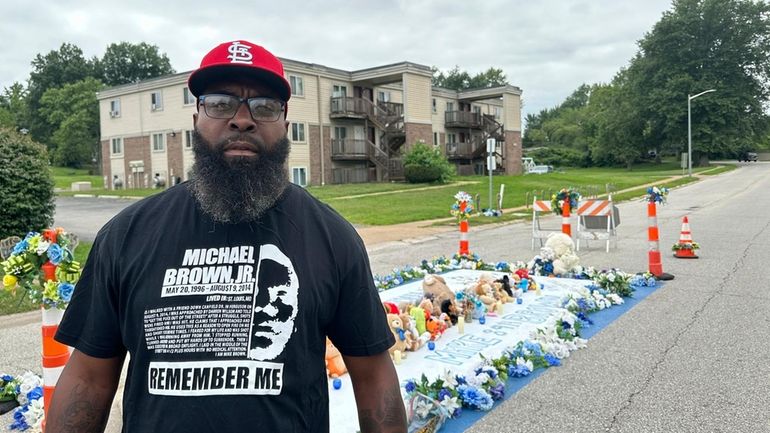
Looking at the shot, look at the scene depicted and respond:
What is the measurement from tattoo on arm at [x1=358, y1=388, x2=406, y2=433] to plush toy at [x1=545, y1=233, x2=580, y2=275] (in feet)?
27.0

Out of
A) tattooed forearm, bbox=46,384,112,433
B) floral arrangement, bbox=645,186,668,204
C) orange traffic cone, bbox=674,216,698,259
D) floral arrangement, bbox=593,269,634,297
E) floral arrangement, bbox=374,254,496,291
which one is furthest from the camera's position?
orange traffic cone, bbox=674,216,698,259

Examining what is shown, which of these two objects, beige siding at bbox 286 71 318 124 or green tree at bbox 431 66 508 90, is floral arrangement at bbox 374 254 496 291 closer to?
beige siding at bbox 286 71 318 124

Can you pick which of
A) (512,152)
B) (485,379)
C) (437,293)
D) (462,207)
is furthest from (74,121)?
(485,379)

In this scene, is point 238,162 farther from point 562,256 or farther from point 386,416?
point 562,256

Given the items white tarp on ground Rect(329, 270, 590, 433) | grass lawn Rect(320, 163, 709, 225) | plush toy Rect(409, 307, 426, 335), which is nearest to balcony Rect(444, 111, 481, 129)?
grass lawn Rect(320, 163, 709, 225)

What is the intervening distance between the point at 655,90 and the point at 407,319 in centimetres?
6579

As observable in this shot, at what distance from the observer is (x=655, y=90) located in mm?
63406

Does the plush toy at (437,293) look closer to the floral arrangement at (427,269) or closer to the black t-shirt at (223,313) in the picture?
the floral arrangement at (427,269)

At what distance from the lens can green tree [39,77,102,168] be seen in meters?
64.4

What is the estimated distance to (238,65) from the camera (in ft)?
6.81

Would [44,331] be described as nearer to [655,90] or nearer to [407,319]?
[407,319]

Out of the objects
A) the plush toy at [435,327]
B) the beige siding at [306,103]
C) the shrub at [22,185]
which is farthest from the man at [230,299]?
the beige siding at [306,103]

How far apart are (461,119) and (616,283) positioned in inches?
1682

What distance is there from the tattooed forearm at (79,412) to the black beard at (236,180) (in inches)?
29.0
